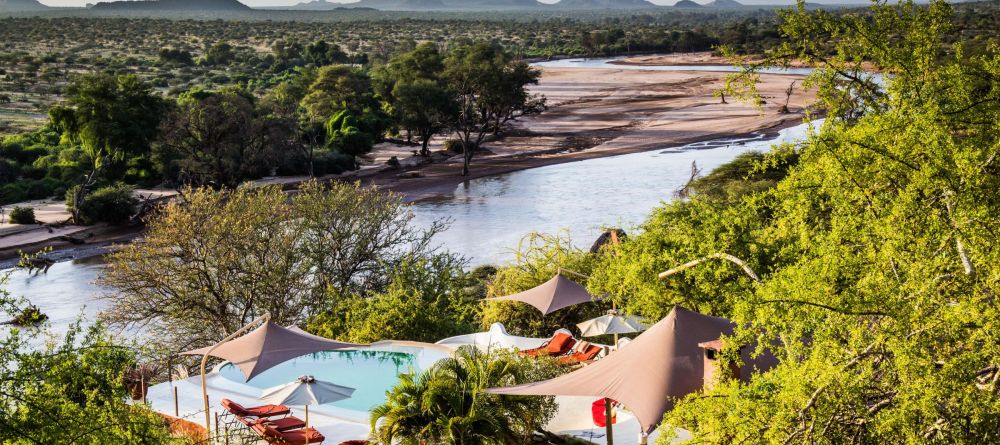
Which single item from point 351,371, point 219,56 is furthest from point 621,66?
point 351,371

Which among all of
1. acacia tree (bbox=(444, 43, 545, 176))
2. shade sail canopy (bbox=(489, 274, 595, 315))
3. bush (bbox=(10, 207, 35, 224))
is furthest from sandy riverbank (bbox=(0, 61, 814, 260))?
shade sail canopy (bbox=(489, 274, 595, 315))

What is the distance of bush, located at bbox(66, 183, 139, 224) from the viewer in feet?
139

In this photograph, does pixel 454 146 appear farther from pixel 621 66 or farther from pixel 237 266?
pixel 621 66

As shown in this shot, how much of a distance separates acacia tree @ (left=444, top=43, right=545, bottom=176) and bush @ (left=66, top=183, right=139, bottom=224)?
726 inches

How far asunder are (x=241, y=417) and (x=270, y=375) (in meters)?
2.87

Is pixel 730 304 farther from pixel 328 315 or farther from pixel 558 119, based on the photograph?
pixel 558 119

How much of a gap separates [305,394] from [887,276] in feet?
27.3

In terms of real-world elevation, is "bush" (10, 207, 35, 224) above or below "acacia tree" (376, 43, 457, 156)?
below

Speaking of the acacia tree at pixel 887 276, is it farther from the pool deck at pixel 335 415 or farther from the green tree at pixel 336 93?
the green tree at pixel 336 93

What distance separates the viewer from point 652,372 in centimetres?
1198

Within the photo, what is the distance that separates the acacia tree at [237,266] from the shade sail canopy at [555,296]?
5.40 meters

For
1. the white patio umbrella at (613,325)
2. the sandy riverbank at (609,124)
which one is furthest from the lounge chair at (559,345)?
the sandy riverbank at (609,124)

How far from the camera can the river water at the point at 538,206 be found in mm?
33969

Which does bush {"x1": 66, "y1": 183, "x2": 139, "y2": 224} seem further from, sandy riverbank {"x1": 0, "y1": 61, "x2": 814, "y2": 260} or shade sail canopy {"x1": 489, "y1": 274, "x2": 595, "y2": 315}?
shade sail canopy {"x1": 489, "y1": 274, "x2": 595, "y2": 315}
